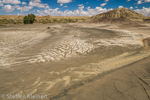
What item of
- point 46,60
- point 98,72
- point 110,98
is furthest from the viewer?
point 46,60

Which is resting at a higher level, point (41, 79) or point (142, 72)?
point (142, 72)

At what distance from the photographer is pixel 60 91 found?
2.28 m

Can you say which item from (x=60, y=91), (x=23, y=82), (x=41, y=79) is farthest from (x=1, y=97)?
(x=60, y=91)

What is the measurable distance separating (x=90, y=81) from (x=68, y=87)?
0.61m

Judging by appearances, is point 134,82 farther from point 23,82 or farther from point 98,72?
point 23,82

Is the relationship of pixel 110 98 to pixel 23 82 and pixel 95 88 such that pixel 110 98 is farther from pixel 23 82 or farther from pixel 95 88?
pixel 23 82

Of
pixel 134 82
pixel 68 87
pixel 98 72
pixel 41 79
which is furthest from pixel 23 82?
pixel 134 82

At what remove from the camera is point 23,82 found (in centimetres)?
268

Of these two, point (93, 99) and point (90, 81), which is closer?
point (93, 99)

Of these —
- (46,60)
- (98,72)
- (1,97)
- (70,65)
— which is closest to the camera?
(1,97)

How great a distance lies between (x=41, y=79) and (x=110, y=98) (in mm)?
1854

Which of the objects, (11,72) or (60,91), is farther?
(11,72)

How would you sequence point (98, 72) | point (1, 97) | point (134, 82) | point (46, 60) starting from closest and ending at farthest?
1. point (1, 97)
2. point (134, 82)
3. point (98, 72)
4. point (46, 60)

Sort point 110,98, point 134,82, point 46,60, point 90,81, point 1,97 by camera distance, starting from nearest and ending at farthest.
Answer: point 110,98 → point 1,97 → point 134,82 → point 90,81 → point 46,60
